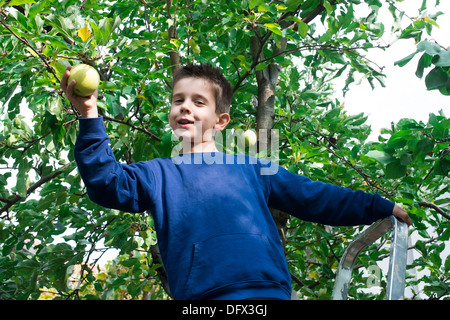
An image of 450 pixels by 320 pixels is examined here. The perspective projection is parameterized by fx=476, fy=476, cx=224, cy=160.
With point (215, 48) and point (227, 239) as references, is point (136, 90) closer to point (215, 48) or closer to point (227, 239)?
point (215, 48)

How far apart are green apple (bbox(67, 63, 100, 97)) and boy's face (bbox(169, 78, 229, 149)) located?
331mm

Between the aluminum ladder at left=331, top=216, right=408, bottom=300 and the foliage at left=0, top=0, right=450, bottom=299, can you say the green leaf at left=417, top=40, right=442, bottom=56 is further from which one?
the aluminum ladder at left=331, top=216, right=408, bottom=300

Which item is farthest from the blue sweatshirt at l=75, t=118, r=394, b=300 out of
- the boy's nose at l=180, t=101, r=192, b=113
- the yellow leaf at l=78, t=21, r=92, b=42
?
the yellow leaf at l=78, t=21, r=92, b=42

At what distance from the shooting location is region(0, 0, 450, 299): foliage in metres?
2.05

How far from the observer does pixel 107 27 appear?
1910 millimetres

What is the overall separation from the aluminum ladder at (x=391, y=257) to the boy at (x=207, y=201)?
0.04m

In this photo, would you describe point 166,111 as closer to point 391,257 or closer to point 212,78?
point 212,78

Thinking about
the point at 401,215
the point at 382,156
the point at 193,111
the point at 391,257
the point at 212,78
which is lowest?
the point at 391,257

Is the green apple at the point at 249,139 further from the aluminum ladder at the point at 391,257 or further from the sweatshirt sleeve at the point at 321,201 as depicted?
the aluminum ladder at the point at 391,257

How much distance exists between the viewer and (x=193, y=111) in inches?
65.7

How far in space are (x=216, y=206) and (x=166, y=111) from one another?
1391 millimetres

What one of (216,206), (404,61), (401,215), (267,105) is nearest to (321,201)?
(401,215)

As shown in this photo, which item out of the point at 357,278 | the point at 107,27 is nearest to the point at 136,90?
the point at 107,27
